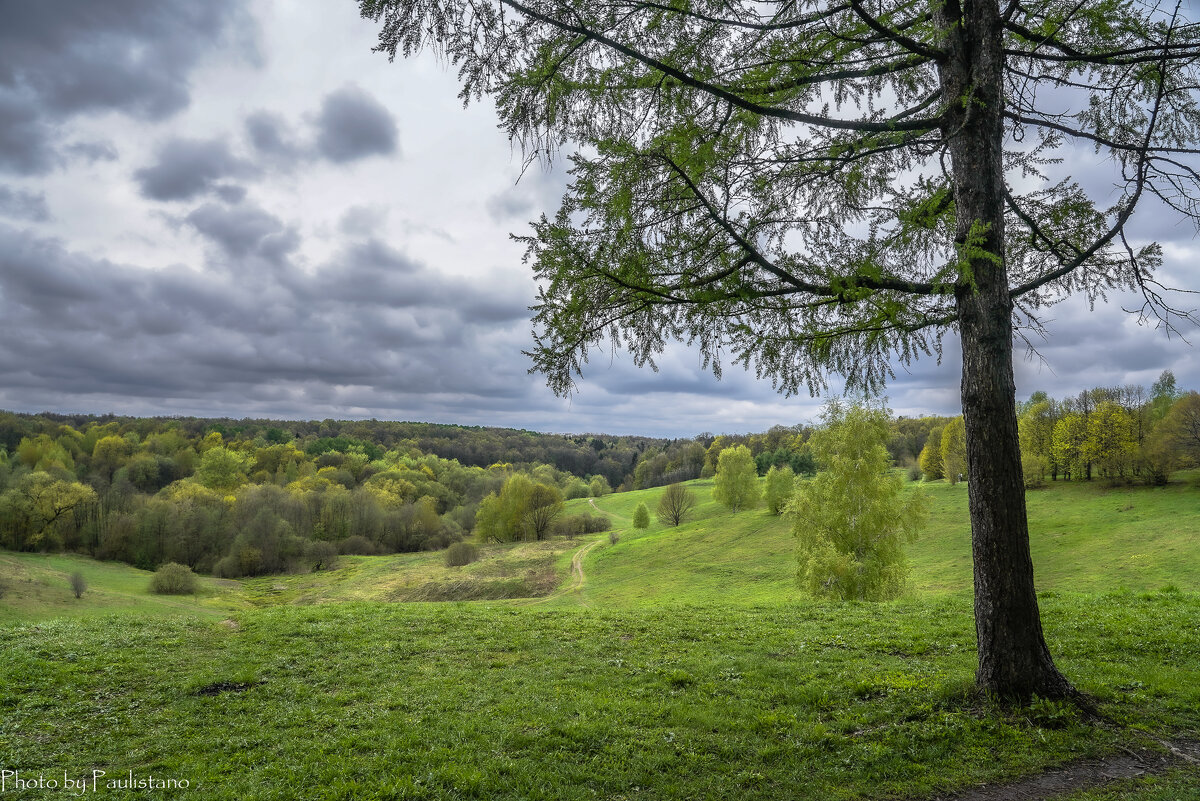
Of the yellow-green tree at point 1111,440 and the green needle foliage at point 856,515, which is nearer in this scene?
the green needle foliage at point 856,515

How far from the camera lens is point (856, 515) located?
21.0 m

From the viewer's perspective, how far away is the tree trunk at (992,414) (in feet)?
18.8

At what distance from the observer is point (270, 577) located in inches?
1981

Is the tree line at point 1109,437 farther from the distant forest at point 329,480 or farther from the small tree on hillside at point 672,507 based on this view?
the small tree on hillside at point 672,507

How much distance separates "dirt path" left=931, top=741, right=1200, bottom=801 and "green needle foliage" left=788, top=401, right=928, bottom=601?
1603 cm

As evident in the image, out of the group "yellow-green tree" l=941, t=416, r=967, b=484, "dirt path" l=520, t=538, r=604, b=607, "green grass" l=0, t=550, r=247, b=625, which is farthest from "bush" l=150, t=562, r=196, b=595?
"yellow-green tree" l=941, t=416, r=967, b=484

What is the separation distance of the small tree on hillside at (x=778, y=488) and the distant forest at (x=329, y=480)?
310 inches

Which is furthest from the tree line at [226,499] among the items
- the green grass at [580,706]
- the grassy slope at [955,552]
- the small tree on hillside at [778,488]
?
the green grass at [580,706]

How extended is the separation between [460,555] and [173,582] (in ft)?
72.8

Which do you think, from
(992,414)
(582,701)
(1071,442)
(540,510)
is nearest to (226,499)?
(540,510)

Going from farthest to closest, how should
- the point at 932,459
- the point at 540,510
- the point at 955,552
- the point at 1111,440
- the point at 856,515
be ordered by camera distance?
the point at 932,459
the point at 540,510
the point at 1111,440
the point at 955,552
the point at 856,515

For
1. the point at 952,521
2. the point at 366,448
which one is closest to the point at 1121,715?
the point at 952,521

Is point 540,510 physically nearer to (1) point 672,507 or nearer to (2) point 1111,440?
(1) point 672,507

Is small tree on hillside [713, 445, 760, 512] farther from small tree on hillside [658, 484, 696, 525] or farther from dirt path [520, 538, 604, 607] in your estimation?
dirt path [520, 538, 604, 607]
